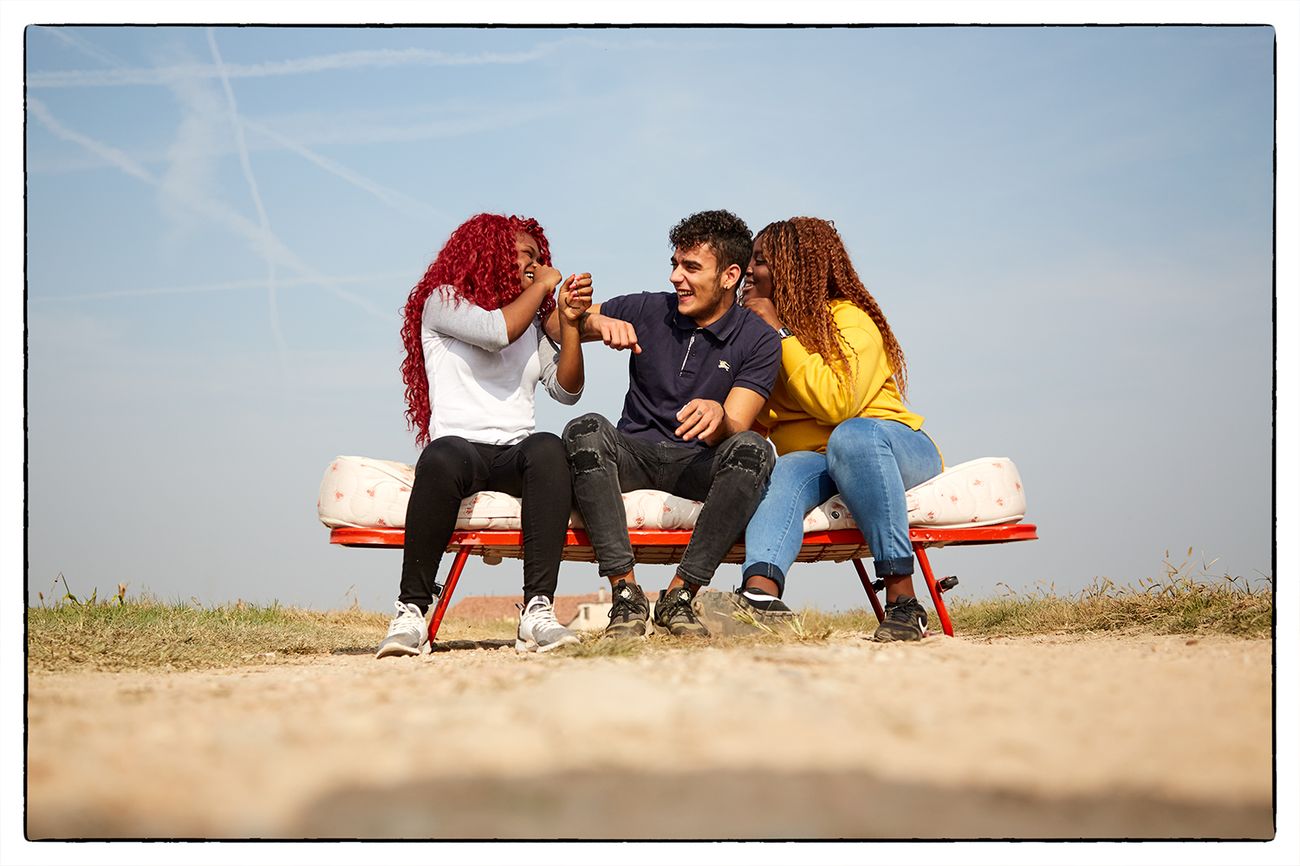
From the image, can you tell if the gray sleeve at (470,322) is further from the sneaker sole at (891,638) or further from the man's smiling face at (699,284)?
the sneaker sole at (891,638)

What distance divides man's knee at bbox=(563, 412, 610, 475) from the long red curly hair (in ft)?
1.89

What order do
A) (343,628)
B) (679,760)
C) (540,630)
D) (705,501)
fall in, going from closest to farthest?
(679,760) < (540,630) < (705,501) < (343,628)

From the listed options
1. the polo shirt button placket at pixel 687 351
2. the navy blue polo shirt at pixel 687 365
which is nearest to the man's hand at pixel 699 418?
the navy blue polo shirt at pixel 687 365

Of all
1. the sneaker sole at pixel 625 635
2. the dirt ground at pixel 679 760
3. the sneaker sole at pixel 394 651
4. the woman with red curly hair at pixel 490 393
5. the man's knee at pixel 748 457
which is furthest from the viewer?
the man's knee at pixel 748 457

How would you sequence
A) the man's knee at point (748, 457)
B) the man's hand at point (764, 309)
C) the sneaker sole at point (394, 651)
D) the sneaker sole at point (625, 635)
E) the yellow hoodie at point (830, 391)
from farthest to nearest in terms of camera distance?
the man's hand at point (764, 309)
the yellow hoodie at point (830, 391)
the man's knee at point (748, 457)
the sneaker sole at point (394, 651)
the sneaker sole at point (625, 635)

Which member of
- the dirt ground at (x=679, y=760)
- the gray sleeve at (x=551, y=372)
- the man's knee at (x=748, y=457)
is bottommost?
the dirt ground at (x=679, y=760)

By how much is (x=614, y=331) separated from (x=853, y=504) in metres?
1.13

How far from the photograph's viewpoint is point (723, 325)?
15.1 ft

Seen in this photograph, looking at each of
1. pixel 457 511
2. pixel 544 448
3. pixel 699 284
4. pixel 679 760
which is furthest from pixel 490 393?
pixel 679 760

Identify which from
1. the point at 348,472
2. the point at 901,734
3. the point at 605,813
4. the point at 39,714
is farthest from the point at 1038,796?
the point at 348,472

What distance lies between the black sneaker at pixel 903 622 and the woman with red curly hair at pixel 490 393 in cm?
112

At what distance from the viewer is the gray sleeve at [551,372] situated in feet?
15.0

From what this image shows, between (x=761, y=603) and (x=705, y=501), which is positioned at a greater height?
(x=705, y=501)

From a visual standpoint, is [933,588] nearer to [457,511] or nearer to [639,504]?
[639,504]
